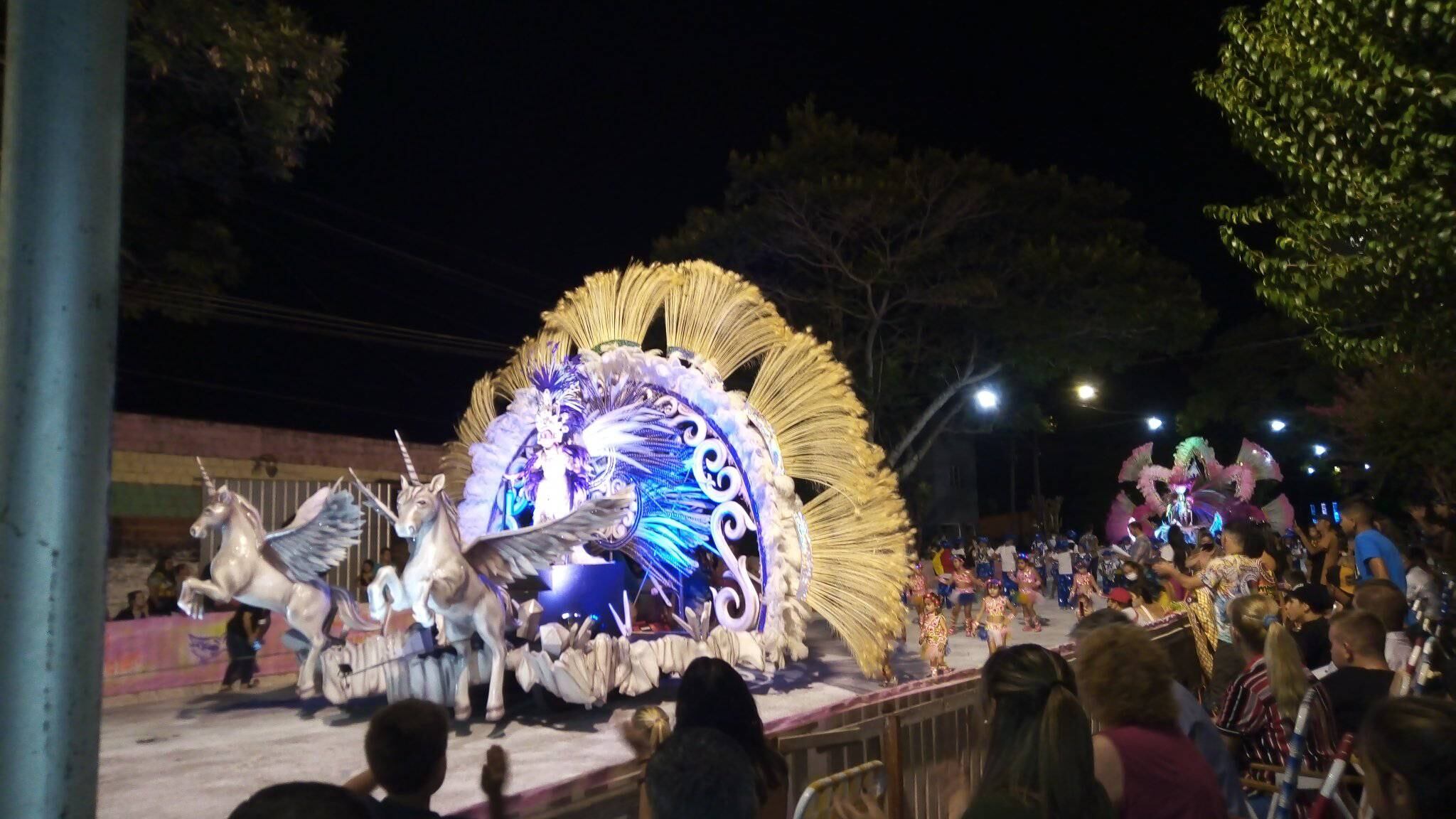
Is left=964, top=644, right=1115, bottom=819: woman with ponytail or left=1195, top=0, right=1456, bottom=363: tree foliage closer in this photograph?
left=964, top=644, right=1115, bottom=819: woman with ponytail

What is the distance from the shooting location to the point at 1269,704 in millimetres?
4250

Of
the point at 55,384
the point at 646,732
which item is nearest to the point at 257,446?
the point at 646,732

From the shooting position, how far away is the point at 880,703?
4988mm

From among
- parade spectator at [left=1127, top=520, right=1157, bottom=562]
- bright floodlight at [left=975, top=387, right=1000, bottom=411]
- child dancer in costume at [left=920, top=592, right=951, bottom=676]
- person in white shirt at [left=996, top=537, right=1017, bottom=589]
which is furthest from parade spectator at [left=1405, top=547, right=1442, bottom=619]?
bright floodlight at [left=975, top=387, right=1000, bottom=411]

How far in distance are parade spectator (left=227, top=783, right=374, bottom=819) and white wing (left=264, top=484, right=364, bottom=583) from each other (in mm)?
8446

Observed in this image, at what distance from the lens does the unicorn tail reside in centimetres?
998

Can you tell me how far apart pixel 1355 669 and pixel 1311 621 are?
197cm

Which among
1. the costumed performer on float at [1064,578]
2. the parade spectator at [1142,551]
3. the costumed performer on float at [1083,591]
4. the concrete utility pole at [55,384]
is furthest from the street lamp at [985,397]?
the concrete utility pole at [55,384]

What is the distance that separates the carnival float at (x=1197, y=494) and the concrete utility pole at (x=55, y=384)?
23.9m

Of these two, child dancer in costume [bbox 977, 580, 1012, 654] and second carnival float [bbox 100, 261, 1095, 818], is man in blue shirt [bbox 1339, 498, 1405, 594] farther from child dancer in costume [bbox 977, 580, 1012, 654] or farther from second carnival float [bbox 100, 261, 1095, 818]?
child dancer in costume [bbox 977, 580, 1012, 654]

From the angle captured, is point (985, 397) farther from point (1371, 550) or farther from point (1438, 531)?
point (1371, 550)

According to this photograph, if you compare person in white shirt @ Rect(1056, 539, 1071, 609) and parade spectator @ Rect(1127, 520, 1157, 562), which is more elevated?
parade spectator @ Rect(1127, 520, 1157, 562)

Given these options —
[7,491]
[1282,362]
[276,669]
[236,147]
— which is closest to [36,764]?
[7,491]

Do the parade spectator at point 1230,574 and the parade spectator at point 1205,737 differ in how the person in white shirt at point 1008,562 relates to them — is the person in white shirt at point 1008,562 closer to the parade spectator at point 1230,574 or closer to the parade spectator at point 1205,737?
the parade spectator at point 1230,574
